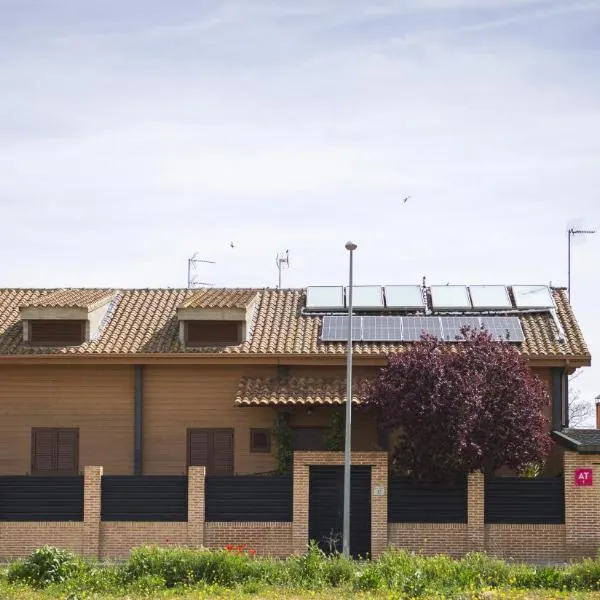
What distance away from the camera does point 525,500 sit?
101 ft

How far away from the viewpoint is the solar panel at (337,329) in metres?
36.8

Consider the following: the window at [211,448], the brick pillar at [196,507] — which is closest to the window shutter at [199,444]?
the window at [211,448]

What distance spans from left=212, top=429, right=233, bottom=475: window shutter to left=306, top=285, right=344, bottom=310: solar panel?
4.78 metres

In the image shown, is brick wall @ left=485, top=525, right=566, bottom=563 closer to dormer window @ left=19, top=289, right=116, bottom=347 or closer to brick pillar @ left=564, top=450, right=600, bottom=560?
brick pillar @ left=564, top=450, right=600, bottom=560

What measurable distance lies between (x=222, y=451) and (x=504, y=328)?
28.2 feet

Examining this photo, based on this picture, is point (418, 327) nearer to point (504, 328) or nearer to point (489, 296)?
point (504, 328)

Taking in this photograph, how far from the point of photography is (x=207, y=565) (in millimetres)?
25828

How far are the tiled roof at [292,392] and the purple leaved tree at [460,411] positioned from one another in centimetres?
209

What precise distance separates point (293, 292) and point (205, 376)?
527 centimetres

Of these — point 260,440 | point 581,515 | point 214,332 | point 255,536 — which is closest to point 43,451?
point 214,332

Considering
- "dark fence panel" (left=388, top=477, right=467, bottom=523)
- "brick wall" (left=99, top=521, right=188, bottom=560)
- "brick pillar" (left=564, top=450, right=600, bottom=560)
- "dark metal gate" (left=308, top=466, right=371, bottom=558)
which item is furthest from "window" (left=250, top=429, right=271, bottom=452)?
"brick pillar" (left=564, top=450, right=600, bottom=560)

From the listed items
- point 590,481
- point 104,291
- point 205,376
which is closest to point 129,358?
point 205,376

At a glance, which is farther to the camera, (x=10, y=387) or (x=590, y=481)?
(x=10, y=387)

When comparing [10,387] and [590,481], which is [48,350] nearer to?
[10,387]
